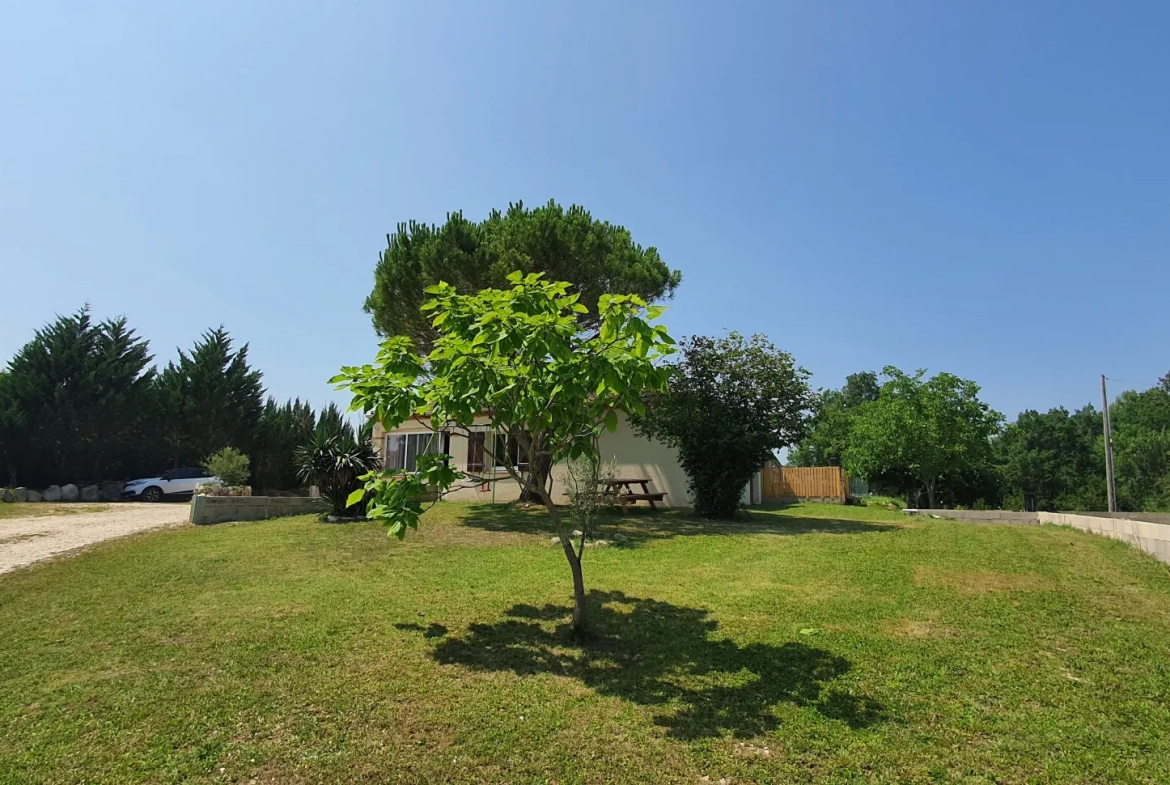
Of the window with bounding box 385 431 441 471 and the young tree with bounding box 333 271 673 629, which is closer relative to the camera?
the young tree with bounding box 333 271 673 629

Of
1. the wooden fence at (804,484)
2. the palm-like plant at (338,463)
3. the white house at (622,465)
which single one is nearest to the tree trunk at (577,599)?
the palm-like plant at (338,463)

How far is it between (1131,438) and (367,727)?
187 ft

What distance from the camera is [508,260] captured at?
13953 millimetres

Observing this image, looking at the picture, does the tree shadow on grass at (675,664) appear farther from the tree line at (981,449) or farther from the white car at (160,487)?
the white car at (160,487)

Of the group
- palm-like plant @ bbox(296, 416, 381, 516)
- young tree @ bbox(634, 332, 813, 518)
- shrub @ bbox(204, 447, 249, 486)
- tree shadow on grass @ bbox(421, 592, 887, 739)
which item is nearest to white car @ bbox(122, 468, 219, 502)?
shrub @ bbox(204, 447, 249, 486)

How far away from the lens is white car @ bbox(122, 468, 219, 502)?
75.8ft

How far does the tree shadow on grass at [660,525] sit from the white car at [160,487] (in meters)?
15.7

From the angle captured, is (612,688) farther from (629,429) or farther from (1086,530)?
(629,429)

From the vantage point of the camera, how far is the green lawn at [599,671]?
3.12 metres

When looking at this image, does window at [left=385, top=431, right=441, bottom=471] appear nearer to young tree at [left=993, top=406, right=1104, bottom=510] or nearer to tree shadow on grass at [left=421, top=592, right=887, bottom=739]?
tree shadow on grass at [left=421, top=592, right=887, bottom=739]

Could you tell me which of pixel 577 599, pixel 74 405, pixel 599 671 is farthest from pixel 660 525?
pixel 74 405

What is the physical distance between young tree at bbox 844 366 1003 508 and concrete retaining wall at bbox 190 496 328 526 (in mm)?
24425

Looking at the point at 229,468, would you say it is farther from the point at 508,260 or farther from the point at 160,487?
the point at 508,260

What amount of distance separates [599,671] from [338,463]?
1037 centimetres
